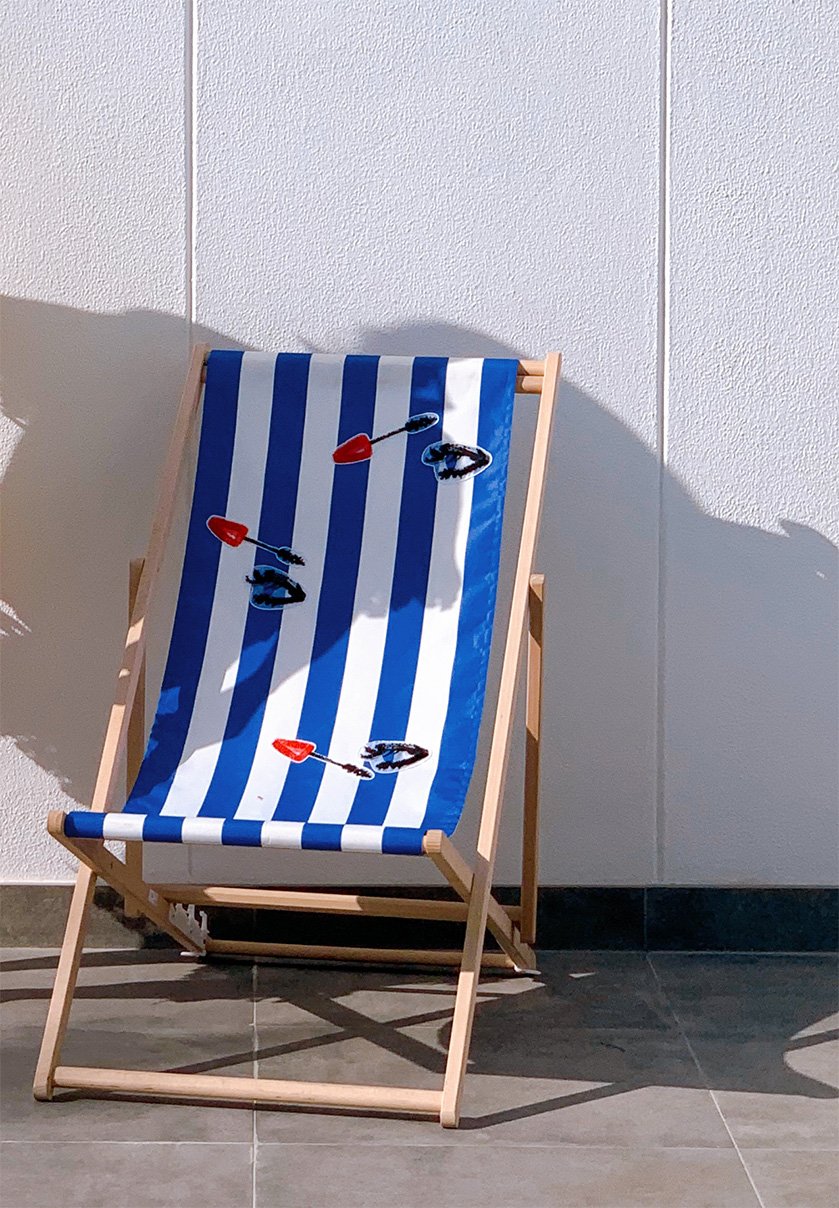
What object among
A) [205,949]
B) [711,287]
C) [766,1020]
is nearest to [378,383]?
[711,287]

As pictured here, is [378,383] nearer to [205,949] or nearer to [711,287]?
[711,287]

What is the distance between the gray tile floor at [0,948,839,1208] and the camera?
1.99 metres

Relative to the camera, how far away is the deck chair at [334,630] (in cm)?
244

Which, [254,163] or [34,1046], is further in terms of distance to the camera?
[254,163]

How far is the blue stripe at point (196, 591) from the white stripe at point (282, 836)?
1.08 ft

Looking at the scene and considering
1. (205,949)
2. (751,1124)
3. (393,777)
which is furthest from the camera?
(205,949)

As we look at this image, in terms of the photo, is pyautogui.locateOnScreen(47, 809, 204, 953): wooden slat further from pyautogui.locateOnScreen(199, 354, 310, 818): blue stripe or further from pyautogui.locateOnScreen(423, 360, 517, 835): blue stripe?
pyautogui.locateOnScreen(423, 360, 517, 835): blue stripe

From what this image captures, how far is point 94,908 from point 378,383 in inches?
48.7

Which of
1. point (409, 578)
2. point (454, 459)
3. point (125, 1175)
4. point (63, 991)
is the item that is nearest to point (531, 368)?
point (454, 459)

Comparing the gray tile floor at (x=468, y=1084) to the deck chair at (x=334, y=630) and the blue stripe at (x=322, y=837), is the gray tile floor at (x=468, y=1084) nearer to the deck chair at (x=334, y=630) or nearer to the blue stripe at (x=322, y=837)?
the deck chair at (x=334, y=630)

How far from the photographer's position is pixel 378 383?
9.22 ft

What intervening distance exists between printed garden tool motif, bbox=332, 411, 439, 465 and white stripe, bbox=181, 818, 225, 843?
0.87 metres

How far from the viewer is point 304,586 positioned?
2.73 meters

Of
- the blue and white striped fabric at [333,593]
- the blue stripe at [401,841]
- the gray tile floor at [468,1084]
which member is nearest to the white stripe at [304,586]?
the blue and white striped fabric at [333,593]
